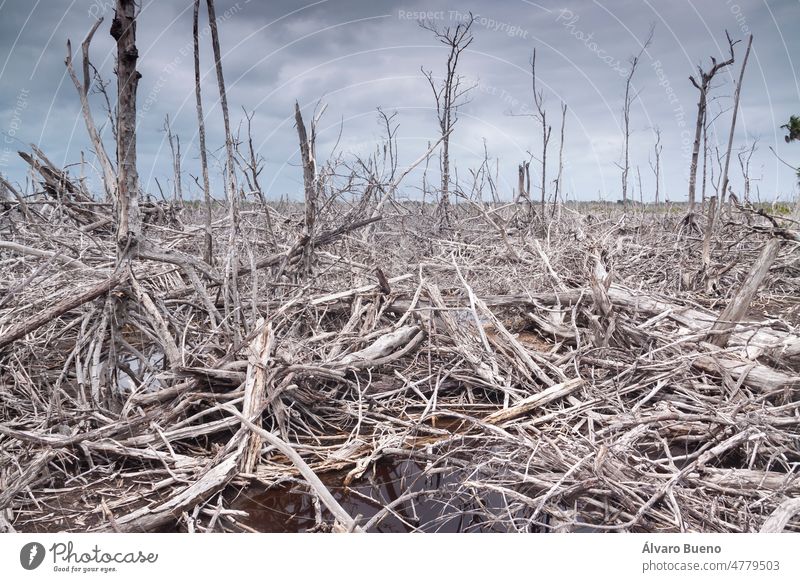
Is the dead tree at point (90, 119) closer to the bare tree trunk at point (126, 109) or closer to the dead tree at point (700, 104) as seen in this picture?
the bare tree trunk at point (126, 109)

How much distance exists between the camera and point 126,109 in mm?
2734

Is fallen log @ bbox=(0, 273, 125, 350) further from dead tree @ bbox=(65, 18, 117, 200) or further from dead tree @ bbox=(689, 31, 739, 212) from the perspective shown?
dead tree @ bbox=(689, 31, 739, 212)

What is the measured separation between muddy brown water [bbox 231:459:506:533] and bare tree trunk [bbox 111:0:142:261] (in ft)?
5.20

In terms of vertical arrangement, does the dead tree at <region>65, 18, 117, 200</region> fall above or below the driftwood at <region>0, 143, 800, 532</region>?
above

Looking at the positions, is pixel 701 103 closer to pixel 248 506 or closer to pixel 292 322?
pixel 292 322

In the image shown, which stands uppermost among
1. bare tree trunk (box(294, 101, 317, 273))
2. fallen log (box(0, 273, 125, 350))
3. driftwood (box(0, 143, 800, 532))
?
bare tree trunk (box(294, 101, 317, 273))

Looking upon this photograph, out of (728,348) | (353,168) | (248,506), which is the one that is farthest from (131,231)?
(728,348)

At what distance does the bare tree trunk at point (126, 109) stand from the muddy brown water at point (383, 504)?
1.58 metres

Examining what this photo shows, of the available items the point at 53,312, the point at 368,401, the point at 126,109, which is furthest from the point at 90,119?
the point at 368,401

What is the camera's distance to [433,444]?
2.92 m

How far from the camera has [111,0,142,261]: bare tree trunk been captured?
8.75 ft

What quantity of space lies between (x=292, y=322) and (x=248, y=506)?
1.84 metres

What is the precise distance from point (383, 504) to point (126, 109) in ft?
7.72

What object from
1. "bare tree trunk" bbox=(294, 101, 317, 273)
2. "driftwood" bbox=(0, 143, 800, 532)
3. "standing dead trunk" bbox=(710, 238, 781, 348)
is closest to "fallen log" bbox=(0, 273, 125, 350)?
"driftwood" bbox=(0, 143, 800, 532)
